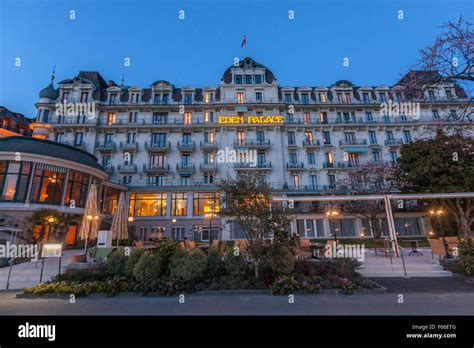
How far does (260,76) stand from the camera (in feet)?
106

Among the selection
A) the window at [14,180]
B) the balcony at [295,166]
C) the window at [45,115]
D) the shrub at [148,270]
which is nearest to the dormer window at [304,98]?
the balcony at [295,166]

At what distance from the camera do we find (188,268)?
7777 mm


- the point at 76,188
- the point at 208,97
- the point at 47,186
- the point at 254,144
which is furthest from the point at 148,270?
the point at 208,97

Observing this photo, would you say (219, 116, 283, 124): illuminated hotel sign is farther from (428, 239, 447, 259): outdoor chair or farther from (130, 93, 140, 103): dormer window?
(428, 239, 447, 259): outdoor chair

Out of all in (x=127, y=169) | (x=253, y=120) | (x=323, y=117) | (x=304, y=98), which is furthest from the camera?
(x=304, y=98)

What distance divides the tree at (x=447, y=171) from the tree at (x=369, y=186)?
483 cm

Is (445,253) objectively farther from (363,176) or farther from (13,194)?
(13,194)

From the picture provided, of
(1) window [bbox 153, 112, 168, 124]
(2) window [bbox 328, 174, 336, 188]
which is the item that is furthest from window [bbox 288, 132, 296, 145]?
(1) window [bbox 153, 112, 168, 124]

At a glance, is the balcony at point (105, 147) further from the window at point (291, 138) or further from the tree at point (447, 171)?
the tree at point (447, 171)

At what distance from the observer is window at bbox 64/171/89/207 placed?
19175mm

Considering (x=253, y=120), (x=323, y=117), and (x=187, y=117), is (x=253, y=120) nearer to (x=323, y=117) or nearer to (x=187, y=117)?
(x=187, y=117)

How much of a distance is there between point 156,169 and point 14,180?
13.8 meters

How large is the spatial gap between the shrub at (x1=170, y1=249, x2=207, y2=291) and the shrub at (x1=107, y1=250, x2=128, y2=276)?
2.16m

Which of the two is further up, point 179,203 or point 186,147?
point 186,147
